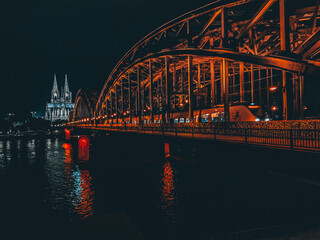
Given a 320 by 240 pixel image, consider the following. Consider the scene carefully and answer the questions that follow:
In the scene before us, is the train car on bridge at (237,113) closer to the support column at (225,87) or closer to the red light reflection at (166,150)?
the support column at (225,87)

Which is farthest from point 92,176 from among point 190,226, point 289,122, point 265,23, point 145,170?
point 265,23

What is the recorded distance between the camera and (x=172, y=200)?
1886cm

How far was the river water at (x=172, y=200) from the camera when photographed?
43.5 feet

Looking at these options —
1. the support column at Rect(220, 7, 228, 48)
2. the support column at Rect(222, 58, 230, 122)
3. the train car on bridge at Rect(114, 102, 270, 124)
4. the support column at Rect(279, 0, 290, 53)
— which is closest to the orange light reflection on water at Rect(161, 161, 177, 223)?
the support column at Rect(222, 58, 230, 122)

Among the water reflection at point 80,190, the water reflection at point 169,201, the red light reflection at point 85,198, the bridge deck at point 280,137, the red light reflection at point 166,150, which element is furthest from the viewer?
the red light reflection at point 166,150

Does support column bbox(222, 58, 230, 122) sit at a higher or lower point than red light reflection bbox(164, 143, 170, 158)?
higher

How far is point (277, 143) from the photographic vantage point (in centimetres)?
1462

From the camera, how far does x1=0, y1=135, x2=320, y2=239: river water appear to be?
522 inches

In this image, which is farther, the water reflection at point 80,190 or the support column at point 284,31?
the support column at point 284,31

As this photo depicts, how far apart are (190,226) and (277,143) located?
6238mm

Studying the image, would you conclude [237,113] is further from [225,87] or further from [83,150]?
[83,150]

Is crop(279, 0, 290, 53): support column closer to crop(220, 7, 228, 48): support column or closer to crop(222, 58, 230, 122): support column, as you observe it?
crop(220, 7, 228, 48): support column

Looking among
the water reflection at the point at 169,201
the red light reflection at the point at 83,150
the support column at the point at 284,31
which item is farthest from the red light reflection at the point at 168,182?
the support column at the point at 284,31

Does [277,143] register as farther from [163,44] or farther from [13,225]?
[163,44]
